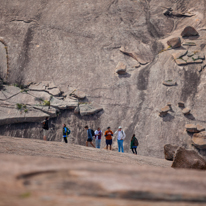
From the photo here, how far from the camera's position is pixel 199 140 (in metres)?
16.1

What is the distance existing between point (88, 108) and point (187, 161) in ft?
42.7

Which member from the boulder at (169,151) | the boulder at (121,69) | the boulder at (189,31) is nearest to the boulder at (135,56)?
the boulder at (121,69)

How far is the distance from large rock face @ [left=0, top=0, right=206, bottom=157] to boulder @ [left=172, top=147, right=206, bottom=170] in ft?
30.4

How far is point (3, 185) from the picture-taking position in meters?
2.46

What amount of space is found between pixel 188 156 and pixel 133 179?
5410 millimetres

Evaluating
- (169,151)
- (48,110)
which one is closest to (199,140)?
(169,151)

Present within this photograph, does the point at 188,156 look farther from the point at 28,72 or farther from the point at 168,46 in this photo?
the point at 28,72

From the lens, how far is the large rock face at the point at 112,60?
18625mm

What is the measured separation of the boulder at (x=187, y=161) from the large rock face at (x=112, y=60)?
9277 millimetres

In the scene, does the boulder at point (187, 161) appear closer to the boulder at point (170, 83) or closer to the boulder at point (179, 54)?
the boulder at point (170, 83)

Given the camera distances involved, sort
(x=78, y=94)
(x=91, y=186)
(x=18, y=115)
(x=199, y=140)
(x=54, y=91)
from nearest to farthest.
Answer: (x=91, y=186), (x=199, y=140), (x=18, y=115), (x=78, y=94), (x=54, y=91)

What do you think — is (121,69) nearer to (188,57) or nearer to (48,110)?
(188,57)

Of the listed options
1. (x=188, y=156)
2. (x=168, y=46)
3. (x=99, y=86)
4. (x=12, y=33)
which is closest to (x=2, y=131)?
(x=99, y=86)

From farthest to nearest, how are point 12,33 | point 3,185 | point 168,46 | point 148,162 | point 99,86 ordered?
point 12,33 → point 168,46 → point 99,86 → point 148,162 → point 3,185
